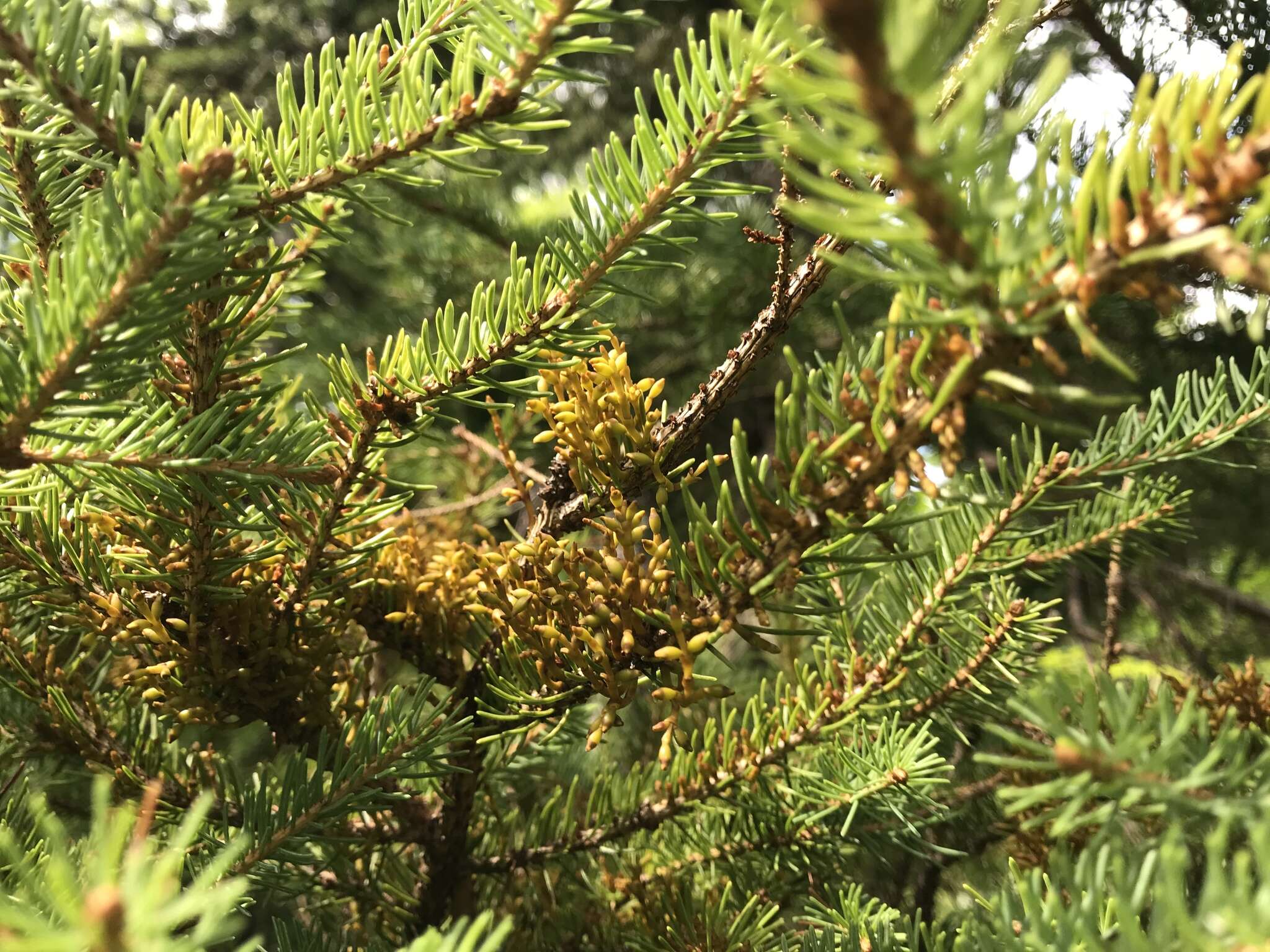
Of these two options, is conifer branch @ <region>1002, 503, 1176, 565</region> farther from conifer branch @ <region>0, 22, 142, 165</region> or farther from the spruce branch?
conifer branch @ <region>0, 22, 142, 165</region>

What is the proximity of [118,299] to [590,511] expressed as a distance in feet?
0.92

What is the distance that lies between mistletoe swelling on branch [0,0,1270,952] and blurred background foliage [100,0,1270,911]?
0.19m

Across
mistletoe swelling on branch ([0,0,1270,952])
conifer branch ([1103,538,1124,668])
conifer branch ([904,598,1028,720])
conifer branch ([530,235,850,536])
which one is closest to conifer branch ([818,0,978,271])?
mistletoe swelling on branch ([0,0,1270,952])

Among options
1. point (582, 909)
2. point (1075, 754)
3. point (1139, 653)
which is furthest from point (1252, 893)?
point (1139, 653)

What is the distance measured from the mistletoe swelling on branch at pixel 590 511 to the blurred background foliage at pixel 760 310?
187 mm

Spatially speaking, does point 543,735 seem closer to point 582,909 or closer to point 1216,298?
point 582,909

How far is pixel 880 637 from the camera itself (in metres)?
0.67

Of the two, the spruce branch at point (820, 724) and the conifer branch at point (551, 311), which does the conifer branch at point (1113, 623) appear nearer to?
the spruce branch at point (820, 724)

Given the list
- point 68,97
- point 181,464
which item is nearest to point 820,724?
point 181,464

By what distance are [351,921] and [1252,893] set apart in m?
0.72

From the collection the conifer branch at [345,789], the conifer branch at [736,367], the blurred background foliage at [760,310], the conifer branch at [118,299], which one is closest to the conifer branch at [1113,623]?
the blurred background foliage at [760,310]

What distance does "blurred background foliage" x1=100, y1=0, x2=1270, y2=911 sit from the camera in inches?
43.2

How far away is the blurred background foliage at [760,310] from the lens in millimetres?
1098

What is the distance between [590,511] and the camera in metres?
0.54
